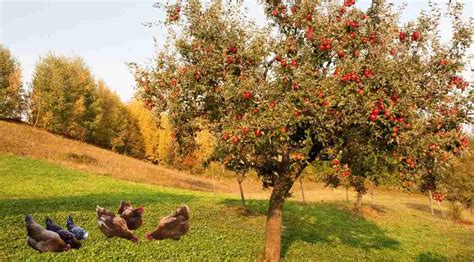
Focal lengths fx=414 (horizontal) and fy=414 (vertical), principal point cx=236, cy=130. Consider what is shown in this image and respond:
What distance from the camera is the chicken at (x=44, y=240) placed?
15197mm

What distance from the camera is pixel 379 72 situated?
15.3m

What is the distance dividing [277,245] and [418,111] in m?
9.06

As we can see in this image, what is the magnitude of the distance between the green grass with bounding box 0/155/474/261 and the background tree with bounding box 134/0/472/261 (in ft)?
15.9

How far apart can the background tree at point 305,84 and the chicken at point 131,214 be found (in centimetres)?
417

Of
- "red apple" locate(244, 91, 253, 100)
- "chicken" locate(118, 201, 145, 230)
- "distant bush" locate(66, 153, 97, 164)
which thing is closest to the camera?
"red apple" locate(244, 91, 253, 100)

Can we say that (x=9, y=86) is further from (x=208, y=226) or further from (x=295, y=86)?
(x=295, y=86)

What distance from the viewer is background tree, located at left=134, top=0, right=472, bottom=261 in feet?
48.9

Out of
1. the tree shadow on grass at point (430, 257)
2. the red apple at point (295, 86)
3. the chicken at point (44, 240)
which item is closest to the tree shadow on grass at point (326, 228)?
the tree shadow on grass at point (430, 257)

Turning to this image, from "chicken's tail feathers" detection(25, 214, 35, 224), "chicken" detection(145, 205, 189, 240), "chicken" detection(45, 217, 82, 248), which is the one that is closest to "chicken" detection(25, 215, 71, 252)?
"chicken" detection(45, 217, 82, 248)

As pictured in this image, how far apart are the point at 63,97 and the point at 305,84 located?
71.9m

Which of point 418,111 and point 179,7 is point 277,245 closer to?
point 418,111

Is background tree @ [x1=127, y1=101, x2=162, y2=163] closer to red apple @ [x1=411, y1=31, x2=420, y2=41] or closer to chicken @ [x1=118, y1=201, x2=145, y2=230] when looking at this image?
chicken @ [x1=118, y1=201, x2=145, y2=230]

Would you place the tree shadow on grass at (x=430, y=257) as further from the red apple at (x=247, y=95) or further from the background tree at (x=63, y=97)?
the background tree at (x=63, y=97)

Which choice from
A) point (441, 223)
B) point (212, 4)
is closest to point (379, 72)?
point (212, 4)
